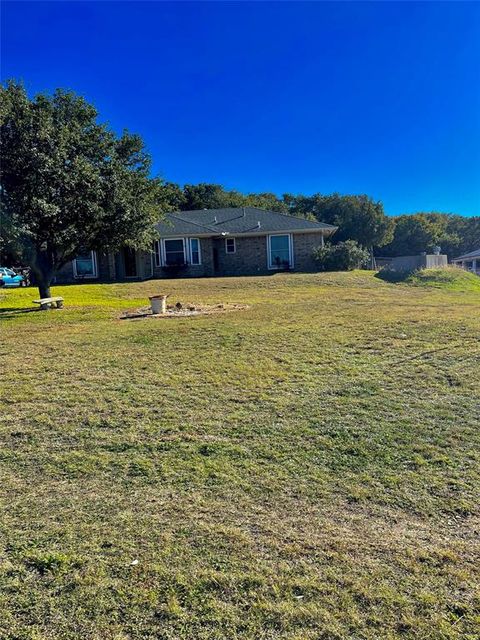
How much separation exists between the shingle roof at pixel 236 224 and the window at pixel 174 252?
601 millimetres

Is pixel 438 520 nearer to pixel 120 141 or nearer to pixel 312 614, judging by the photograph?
pixel 312 614

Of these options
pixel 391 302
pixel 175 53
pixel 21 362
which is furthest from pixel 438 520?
pixel 175 53

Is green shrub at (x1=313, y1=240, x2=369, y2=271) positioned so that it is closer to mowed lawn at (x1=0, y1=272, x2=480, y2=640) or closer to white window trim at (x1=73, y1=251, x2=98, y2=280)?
white window trim at (x1=73, y1=251, x2=98, y2=280)

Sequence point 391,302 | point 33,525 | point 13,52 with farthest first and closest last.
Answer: point 391,302
point 13,52
point 33,525

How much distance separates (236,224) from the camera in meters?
25.9

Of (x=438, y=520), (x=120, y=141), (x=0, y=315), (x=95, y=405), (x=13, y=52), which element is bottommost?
(x=438, y=520)

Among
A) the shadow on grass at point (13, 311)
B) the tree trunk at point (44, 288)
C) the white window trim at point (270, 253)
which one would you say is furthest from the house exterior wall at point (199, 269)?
the shadow on grass at point (13, 311)

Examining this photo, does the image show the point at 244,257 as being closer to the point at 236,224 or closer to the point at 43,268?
the point at 236,224

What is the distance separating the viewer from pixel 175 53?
1377 centimetres

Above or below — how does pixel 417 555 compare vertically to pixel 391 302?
below

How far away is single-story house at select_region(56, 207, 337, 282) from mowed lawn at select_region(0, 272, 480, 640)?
17.3 m

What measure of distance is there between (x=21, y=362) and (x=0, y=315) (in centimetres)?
569

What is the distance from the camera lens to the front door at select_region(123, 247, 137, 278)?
24.8m

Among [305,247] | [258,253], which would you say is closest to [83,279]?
[258,253]
